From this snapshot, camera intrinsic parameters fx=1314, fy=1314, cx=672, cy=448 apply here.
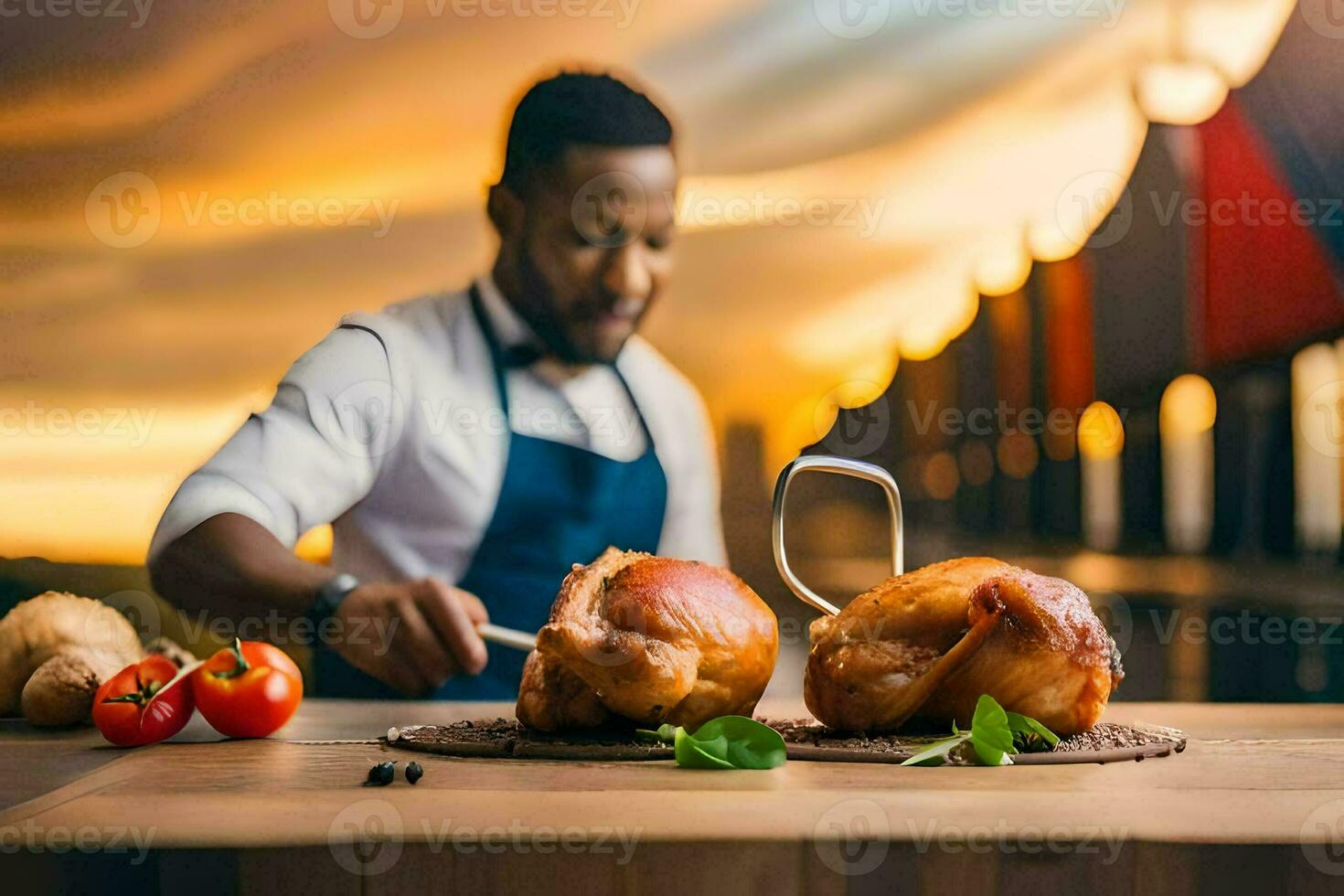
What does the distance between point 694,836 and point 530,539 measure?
5.25 feet

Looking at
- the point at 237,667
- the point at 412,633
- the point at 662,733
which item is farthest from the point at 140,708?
the point at 412,633

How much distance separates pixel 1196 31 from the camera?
2.90 metres

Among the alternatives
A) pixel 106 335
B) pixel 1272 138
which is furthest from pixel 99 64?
pixel 1272 138

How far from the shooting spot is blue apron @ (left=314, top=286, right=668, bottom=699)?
2654 millimetres

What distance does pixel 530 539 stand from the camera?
2672mm

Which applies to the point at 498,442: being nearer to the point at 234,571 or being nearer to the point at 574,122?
the point at 234,571

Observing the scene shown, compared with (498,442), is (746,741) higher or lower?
lower

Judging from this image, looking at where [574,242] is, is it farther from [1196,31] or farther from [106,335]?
[1196,31]

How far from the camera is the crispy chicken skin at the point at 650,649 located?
4.86ft

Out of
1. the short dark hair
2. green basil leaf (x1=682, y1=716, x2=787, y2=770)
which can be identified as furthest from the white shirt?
green basil leaf (x1=682, y1=716, x2=787, y2=770)

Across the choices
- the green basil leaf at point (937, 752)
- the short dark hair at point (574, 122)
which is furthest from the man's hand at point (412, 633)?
the green basil leaf at point (937, 752)

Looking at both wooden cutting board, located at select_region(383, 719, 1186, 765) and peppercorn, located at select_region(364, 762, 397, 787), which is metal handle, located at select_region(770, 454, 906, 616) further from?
peppercorn, located at select_region(364, 762, 397, 787)

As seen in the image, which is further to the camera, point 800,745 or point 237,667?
point 237,667

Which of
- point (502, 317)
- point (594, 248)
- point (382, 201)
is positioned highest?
point (382, 201)
